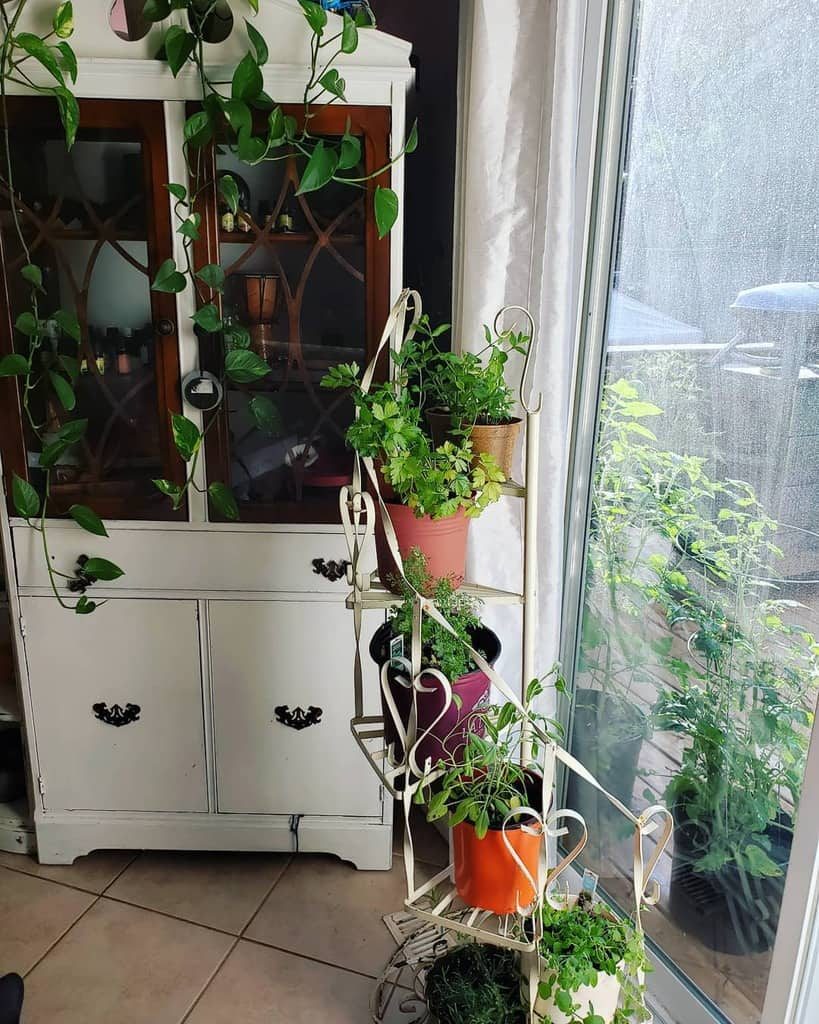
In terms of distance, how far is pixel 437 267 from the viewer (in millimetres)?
2109

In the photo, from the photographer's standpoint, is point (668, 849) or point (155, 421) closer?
point (668, 849)

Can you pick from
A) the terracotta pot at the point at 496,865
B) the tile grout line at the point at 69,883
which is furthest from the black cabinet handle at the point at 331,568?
the tile grout line at the point at 69,883

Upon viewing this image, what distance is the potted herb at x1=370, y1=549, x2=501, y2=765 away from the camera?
133 centimetres

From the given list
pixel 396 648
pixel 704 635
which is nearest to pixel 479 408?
pixel 396 648

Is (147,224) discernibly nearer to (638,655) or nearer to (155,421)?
(155,421)

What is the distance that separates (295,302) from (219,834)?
1164 millimetres

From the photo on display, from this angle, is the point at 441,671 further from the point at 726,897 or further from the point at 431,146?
the point at 431,146

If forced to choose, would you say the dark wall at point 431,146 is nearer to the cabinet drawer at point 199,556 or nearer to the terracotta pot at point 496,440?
the cabinet drawer at point 199,556

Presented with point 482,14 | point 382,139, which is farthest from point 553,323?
point 482,14

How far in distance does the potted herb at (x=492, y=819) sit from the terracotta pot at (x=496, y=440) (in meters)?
0.39

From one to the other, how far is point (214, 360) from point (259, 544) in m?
0.38

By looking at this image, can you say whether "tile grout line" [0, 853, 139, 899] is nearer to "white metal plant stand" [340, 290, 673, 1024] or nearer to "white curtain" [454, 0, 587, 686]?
"white metal plant stand" [340, 290, 673, 1024]

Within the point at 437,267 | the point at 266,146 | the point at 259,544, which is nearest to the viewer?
the point at 266,146

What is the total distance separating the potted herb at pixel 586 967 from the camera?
1.23 m
